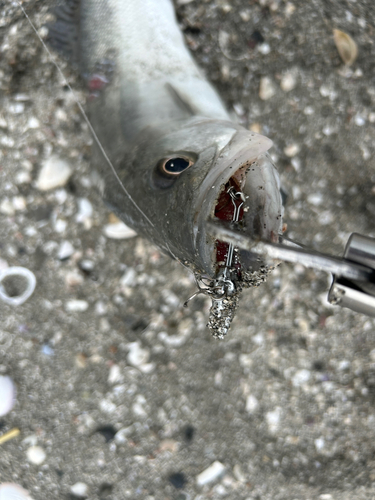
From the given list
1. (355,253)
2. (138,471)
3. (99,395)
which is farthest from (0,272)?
(355,253)

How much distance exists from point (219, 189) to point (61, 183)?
5.38ft

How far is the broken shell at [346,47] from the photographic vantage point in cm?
234

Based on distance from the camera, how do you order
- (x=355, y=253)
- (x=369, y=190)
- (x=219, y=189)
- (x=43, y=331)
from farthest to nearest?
1. (x=43, y=331)
2. (x=369, y=190)
3. (x=219, y=189)
4. (x=355, y=253)

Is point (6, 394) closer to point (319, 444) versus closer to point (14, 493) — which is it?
point (14, 493)

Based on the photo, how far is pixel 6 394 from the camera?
2.47m

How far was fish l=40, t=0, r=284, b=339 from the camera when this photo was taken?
127cm

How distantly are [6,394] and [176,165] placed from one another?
6.62 feet

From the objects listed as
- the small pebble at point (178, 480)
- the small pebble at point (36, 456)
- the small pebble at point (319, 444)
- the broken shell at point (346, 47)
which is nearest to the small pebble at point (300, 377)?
the small pebble at point (319, 444)

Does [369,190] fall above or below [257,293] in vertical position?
above

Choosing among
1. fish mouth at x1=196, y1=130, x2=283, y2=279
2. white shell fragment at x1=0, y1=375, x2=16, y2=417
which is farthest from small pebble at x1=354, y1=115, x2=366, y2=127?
white shell fragment at x1=0, y1=375, x2=16, y2=417

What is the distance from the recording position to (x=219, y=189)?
122 centimetres

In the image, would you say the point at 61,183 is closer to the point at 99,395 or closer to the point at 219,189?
the point at 99,395

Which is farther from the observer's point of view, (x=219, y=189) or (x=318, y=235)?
(x=318, y=235)

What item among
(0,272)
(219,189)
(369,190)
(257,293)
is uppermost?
(219,189)
